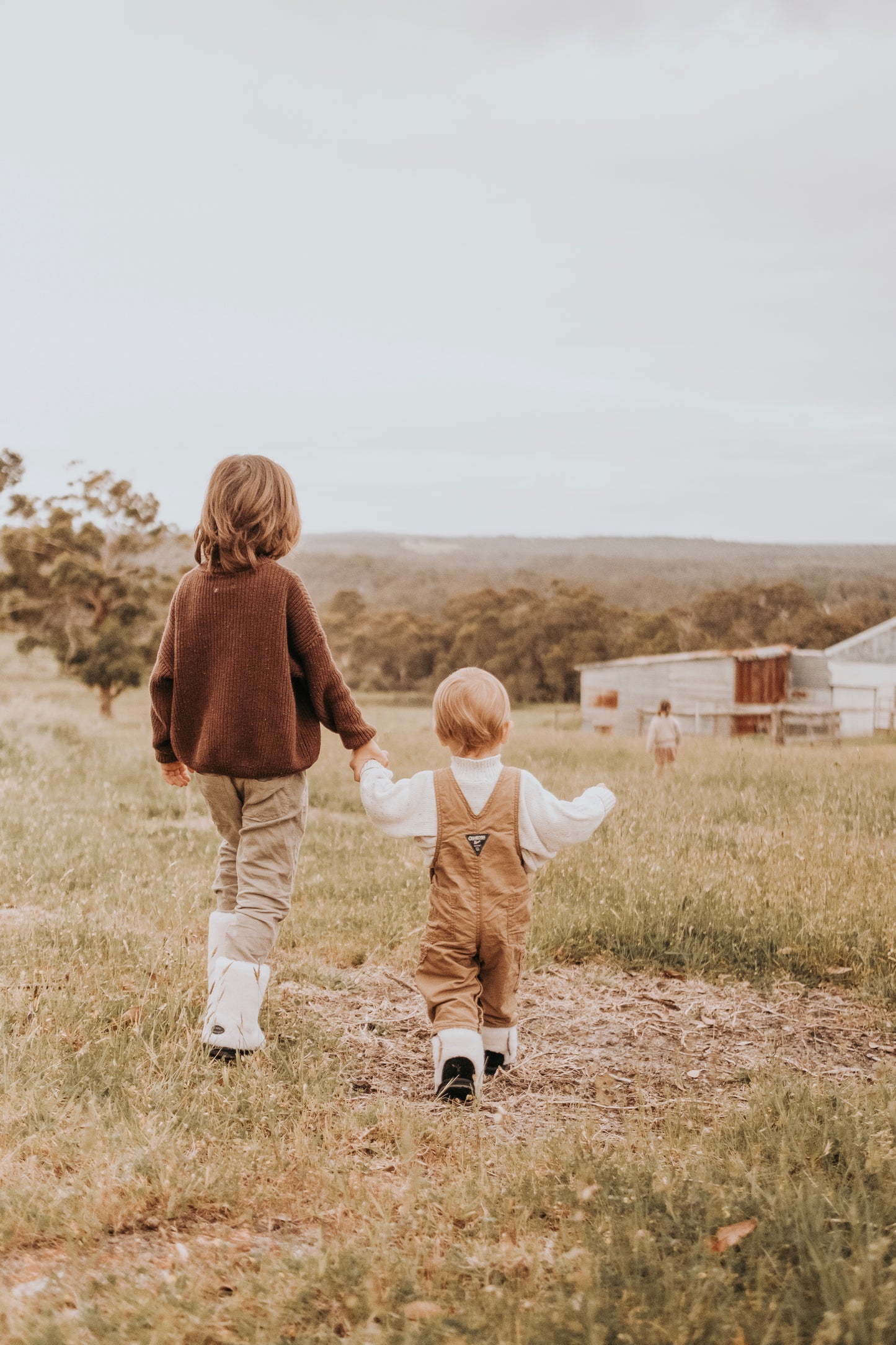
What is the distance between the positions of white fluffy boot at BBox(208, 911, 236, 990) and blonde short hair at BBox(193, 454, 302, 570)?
4.09 feet

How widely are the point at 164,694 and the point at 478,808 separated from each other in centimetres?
128

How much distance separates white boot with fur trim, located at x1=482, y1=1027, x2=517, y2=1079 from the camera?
11.5 ft

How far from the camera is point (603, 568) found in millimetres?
76875

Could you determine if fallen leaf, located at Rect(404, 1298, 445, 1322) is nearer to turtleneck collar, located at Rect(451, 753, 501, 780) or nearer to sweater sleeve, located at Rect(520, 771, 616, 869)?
sweater sleeve, located at Rect(520, 771, 616, 869)

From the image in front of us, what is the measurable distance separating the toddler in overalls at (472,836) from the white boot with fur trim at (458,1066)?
0.01 metres

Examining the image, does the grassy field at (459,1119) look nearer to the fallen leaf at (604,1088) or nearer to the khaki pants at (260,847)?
the fallen leaf at (604,1088)

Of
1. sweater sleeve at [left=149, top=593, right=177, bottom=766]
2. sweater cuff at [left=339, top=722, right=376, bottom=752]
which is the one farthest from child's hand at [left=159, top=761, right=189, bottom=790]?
sweater cuff at [left=339, top=722, right=376, bottom=752]

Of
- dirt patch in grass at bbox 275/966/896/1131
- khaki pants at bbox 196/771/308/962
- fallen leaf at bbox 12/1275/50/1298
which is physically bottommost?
dirt patch in grass at bbox 275/966/896/1131

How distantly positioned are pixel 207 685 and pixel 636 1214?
2.17 metres

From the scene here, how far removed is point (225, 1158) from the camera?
2.66 meters

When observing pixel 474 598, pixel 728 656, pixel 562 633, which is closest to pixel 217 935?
pixel 728 656

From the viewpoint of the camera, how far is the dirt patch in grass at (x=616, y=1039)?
3.36 m

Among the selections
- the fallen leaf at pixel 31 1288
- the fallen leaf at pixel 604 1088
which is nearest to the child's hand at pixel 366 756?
the fallen leaf at pixel 604 1088

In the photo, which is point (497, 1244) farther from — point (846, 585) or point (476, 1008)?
point (846, 585)
